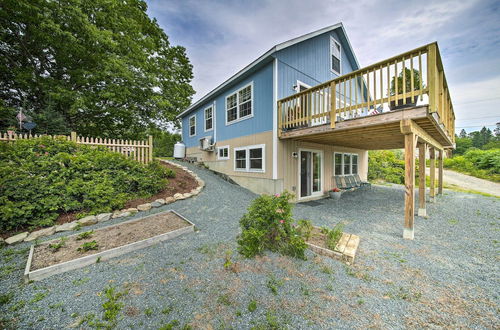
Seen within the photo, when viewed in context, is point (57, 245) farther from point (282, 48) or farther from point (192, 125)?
point (192, 125)

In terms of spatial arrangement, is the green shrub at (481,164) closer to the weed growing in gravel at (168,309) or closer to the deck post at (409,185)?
the deck post at (409,185)

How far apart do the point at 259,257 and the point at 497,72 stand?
47.8 feet

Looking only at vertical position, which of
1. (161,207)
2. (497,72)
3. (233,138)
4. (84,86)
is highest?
(497,72)

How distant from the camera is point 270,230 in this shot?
2.90m

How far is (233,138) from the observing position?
8391mm

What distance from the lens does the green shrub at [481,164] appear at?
13.2 m

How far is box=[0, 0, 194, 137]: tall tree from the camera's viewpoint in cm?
644

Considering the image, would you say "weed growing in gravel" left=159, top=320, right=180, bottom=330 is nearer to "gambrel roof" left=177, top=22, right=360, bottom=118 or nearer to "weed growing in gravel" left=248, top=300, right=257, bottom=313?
"weed growing in gravel" left=248, top=300, right=257, bottom=313

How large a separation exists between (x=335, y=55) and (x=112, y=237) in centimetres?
1129

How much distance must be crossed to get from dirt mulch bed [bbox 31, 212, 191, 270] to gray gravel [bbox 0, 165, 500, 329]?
0.24 meters

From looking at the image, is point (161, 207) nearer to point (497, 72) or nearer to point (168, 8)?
point (168, 8)

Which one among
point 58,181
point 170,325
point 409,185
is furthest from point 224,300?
point 58,181

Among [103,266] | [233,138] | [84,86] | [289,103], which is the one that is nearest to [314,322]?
[103,266]

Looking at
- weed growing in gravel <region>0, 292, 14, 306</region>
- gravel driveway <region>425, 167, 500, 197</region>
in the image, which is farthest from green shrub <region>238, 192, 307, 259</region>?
gravel driveway <region>425, 167, 500, 197</region>
